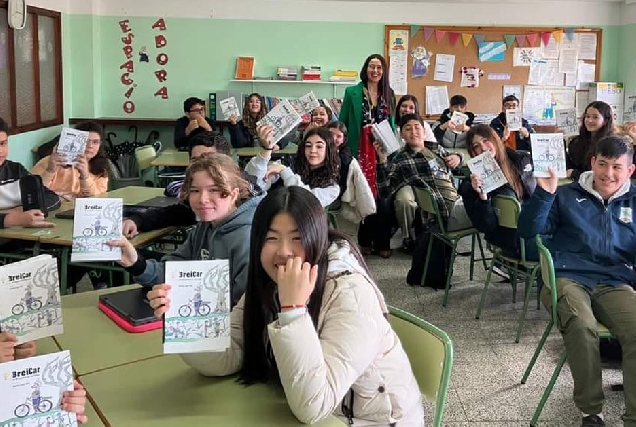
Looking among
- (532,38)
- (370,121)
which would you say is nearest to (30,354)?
(370,121)

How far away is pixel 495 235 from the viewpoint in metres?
3.73

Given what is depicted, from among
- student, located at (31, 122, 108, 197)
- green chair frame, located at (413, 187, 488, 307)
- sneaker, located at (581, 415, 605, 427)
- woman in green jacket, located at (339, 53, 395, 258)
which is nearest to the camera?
sneaker, located at (581, 415, 605, 427)

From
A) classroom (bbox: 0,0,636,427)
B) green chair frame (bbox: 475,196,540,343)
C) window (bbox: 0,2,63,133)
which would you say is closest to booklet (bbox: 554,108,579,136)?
classroom (bbox: 0,0,636,427)

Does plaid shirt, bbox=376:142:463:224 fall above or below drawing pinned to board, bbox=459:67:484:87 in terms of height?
below

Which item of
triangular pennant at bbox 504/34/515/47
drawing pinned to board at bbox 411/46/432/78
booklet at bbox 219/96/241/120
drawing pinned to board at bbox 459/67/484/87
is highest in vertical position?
triangular pennant at bbox 504/34/515/47

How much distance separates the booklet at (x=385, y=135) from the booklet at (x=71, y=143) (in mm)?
2256

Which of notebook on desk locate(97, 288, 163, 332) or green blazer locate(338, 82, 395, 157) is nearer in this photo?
notebook on desk locate(97, 288, 163, 332)

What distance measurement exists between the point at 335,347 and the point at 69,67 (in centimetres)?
672

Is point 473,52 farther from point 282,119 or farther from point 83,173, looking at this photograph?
point 83,173

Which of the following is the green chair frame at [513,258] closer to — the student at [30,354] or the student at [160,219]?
the student at [160,219]

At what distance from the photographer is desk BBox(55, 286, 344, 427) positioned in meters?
1.38

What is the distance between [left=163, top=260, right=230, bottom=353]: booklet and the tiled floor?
1618 millimetres

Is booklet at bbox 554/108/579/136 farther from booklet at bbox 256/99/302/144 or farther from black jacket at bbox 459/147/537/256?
booklet at bbox 256/99/302/144

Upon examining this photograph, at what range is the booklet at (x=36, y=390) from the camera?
1.10 metres
